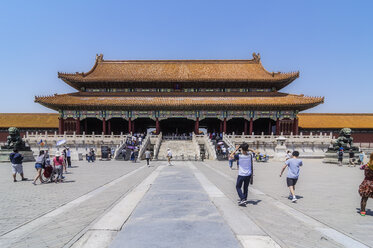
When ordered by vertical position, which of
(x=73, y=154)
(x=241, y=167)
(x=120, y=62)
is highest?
(x=120, y=62)

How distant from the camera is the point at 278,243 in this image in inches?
147

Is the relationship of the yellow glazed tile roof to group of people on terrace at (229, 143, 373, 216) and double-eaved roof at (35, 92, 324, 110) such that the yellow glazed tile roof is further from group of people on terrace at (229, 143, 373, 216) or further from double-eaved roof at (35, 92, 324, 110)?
group of people on terrace at (229, 143, 373, 216)

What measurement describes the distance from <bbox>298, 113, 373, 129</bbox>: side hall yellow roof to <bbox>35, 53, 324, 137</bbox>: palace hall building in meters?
4.99

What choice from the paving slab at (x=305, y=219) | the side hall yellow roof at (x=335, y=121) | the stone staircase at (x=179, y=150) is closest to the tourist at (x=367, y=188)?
the paving slab at (x=305, y=219)

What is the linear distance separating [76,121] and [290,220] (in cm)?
3087

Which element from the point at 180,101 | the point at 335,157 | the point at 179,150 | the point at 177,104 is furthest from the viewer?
the point at 180,101

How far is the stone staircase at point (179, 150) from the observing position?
918 inches

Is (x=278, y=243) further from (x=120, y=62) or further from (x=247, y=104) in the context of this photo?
(x=120, y=62)

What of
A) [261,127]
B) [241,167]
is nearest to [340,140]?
[261,127]

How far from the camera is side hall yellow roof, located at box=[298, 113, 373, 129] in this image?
33.7 m

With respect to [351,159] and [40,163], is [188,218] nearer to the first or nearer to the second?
[40,163]

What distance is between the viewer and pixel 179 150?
25281 millimetres

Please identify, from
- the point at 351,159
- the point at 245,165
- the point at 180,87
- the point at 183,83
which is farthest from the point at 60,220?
the point at 180,87

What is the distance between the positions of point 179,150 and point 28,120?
24780 mm
